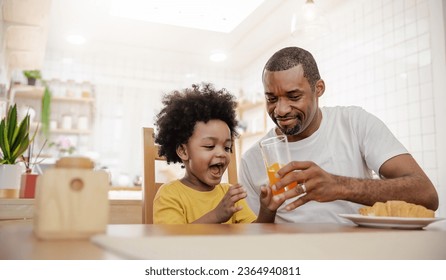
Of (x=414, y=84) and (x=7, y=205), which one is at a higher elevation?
(x=414, y=84)

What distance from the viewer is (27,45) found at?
2.74m

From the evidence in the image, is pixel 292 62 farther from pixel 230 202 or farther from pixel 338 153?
pixel 230 202

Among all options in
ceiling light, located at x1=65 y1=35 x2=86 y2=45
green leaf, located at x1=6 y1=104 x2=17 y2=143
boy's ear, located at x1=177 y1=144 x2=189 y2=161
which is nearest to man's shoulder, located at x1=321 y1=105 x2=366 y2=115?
boy's ear, located at x1=177 y1=144 x2=189 y2=161

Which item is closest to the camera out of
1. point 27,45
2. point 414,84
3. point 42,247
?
point 42,247

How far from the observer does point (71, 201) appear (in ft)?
1.29

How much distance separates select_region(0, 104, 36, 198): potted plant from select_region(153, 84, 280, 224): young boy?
450mm

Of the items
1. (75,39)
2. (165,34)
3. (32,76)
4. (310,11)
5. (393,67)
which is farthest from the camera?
(75,39)

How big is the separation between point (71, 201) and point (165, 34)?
351 centimetres

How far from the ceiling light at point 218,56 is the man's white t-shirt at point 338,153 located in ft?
9.95

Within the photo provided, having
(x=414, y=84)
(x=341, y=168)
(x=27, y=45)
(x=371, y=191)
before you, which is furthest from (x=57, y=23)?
(x=371, y=191)

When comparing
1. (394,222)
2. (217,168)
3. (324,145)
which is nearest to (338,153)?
(324,145)
